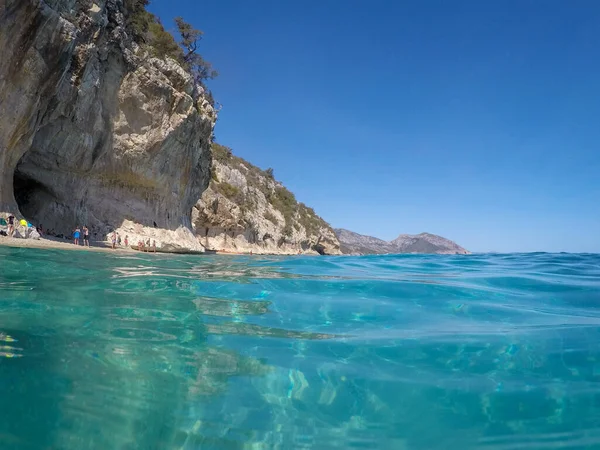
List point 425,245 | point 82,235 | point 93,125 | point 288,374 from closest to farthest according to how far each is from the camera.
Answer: point 288,374, point 82,235, point 93,125, point 425,245

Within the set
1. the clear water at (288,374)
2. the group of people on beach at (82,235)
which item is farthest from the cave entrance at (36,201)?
the clear water at (288,374)

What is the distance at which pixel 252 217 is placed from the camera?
5284 centimetres

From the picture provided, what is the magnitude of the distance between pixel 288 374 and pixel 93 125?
954 inches

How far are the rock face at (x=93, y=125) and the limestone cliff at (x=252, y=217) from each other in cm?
1272

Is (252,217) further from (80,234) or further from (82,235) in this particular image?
(80,234)

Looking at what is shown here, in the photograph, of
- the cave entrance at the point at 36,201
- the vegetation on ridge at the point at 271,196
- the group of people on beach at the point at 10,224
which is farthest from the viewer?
the vegetation on ridge at the point at 271,196

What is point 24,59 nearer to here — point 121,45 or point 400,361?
point 121,45

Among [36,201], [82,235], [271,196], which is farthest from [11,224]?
[271,196]

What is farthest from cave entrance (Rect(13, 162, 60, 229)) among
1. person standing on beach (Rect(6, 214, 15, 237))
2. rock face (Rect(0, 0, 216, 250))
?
person standing on beach (Rect(6, 214, 15, 237))

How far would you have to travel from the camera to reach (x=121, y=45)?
23.9m

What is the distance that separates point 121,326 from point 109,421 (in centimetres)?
191

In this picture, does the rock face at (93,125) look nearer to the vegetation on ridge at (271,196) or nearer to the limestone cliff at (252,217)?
the limestone cliff at (252,217)

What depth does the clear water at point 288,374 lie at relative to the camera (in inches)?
98.8

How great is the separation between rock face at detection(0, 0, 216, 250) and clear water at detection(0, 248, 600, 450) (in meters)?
15.2
